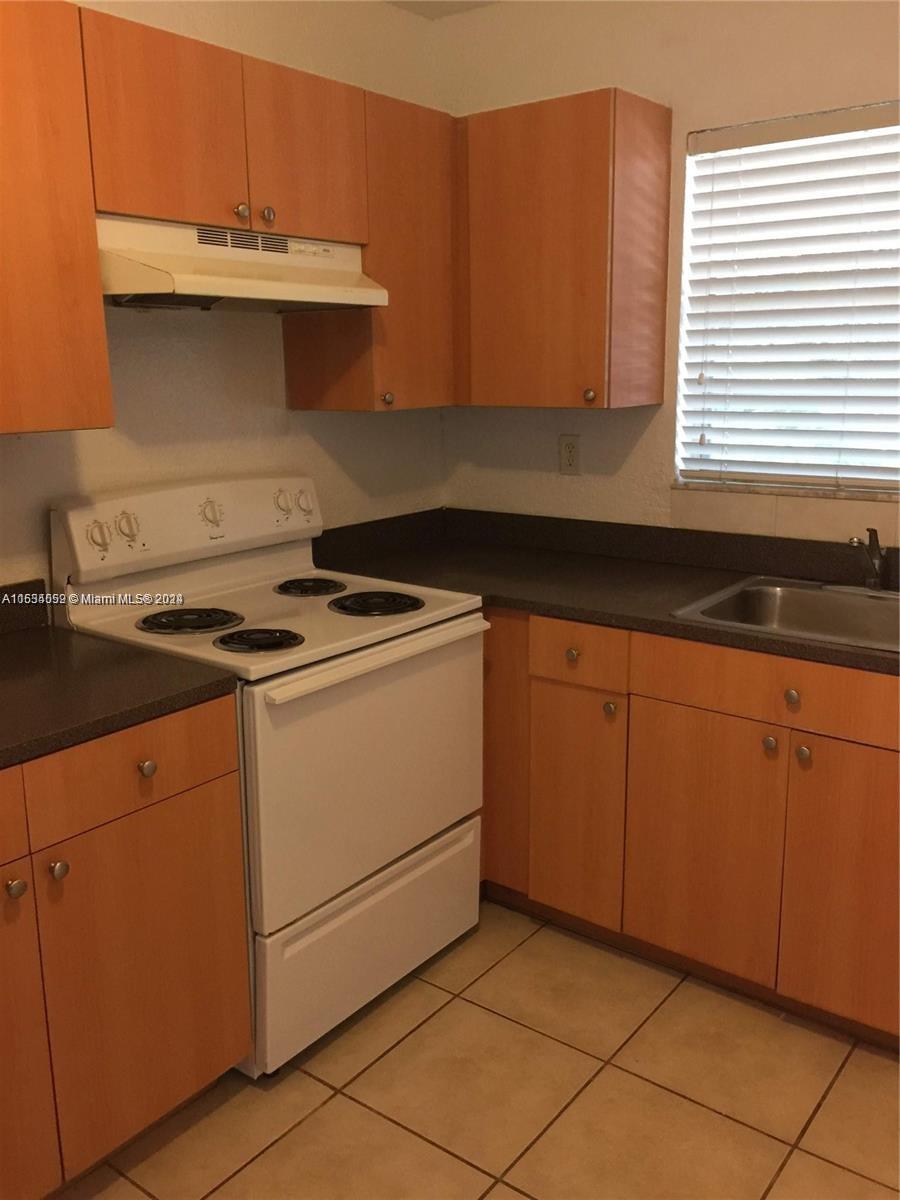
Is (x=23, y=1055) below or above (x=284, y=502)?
below

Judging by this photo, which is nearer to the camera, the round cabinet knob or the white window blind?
the round cabinet knob

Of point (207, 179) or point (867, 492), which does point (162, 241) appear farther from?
point (867, 492)

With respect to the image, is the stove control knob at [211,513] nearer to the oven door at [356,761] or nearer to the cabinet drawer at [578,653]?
the oven door at [356,761]

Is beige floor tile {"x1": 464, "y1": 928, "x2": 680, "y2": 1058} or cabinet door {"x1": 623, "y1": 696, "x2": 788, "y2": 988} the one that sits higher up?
cabinet door {"x1": 623, "y1": 696, "x2": 788, "y2": 988}

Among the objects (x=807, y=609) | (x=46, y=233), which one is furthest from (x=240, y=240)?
(x=807, y=609)

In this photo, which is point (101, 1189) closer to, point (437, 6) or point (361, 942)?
point (361, 942)

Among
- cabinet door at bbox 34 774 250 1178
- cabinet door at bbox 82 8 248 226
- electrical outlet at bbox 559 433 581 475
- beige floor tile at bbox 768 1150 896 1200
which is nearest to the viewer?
cabinet door at bbox 34 774 250 1178

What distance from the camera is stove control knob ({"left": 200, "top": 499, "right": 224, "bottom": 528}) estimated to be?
8.04 ft

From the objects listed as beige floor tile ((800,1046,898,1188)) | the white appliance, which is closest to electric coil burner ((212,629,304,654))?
the white appliance

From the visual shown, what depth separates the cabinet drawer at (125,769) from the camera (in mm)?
1591

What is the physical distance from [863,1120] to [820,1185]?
0.69ft

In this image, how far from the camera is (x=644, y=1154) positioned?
188 centimetres

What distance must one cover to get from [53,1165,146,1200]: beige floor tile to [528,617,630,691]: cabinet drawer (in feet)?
4.44

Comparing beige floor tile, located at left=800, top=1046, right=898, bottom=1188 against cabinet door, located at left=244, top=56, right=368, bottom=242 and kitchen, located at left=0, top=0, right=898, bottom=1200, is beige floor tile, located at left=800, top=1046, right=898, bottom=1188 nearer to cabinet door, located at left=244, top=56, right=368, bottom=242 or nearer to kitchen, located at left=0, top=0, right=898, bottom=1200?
kitchen, located at left=0, top=0, right=898, bottom=1200
